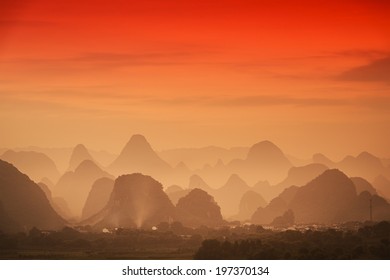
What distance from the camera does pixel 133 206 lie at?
82.0 ft

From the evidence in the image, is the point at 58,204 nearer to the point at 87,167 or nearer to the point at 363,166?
the point at 87,167

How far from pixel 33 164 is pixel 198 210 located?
13.4ft

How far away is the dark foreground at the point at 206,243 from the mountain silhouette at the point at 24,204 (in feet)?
1.12

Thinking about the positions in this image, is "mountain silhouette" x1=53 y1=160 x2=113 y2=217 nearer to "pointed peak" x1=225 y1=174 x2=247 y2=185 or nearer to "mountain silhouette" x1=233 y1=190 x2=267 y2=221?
"pointed peak" x1=225 y1=174 x2=247 y2=185

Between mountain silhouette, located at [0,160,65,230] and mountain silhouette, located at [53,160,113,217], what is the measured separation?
565 millimetres

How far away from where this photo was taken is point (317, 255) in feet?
69.6

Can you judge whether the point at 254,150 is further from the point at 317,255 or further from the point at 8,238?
the point at 8,238

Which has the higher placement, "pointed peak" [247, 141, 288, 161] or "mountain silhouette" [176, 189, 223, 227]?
"pointed peak" [247, 141, 288, 161]

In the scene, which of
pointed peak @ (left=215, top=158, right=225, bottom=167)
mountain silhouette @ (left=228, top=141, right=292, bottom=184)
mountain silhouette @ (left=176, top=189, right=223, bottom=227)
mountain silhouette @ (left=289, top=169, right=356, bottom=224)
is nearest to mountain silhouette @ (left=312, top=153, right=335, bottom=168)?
mountain silhouette @ (left=289, top=169, right=356, bottom=224)

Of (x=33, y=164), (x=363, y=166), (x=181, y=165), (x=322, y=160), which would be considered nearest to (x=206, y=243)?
(x=181, y=165)

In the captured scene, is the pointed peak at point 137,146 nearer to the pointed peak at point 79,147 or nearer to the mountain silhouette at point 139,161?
the mountain silhouette at point 139,161

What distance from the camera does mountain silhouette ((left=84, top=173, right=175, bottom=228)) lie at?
2355 centimetres

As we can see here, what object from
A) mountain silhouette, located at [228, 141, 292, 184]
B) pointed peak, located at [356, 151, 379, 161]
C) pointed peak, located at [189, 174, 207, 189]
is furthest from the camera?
pointed peak, located at [189, 174, 207, 189]
